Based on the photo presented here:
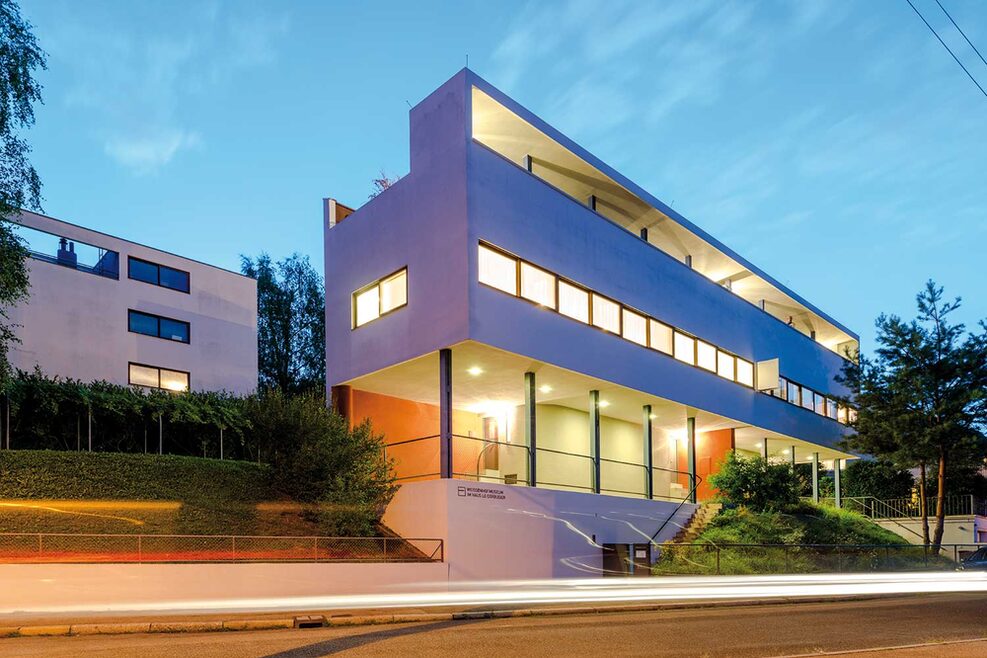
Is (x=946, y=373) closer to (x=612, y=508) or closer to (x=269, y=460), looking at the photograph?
(x=612, y=508)

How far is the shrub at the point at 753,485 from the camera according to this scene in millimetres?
29984

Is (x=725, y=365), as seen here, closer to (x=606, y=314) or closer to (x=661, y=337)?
(x=661, y=337)

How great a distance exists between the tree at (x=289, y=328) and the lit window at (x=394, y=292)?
32779 millimetres

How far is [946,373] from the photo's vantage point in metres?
35.8

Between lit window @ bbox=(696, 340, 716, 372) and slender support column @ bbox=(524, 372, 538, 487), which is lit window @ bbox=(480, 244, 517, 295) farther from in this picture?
lit window @ bbox=(696, 340, 716, 372)

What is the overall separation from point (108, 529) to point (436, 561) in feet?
23.2

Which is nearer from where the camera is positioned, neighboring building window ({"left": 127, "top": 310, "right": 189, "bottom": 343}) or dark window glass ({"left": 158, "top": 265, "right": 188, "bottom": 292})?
neighboring building window ({"left": 127, "top": 310, "right": 189, "bottom": 343})

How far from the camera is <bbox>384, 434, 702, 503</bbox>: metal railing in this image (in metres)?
25.4

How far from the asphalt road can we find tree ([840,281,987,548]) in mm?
21122

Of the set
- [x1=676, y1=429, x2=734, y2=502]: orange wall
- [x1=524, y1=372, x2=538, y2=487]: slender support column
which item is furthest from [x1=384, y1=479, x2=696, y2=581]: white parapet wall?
[x1=676, y1=429, x2=734, y2=502]: orange wall

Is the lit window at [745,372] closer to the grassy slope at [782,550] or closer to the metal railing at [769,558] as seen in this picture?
the grassy slope at [782,550]

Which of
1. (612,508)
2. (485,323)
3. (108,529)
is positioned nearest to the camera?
(108,529)

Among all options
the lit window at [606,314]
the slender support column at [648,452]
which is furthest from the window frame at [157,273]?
the slender support column at [648,452]

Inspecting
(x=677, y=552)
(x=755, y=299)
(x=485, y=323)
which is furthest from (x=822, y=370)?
(x=485, y=323)
